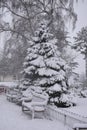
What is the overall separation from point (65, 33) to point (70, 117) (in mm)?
14423

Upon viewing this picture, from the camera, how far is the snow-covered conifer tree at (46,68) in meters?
15.7

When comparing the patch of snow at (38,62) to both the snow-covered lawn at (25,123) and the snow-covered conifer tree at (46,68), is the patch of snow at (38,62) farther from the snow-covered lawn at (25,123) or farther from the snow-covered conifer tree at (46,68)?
the snow-covered lawn at (25,123)

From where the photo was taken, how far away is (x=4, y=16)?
77.4 ft

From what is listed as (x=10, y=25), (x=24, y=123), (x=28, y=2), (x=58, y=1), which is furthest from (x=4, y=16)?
(x=24, y=123)

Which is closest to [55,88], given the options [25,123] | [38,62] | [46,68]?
[46,68]

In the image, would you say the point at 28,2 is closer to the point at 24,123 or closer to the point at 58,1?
the point at 58,1

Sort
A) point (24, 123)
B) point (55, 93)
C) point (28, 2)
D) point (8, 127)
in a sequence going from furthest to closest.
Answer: point (28, 2), point (55, 93), point (24, 123), point (8, 127)

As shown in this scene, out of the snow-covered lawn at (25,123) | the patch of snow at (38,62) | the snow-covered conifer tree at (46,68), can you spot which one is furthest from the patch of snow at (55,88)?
the snow-covered lawn at (25,123)

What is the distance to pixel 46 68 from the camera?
52.6 ft

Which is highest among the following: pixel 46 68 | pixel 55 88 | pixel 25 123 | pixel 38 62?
pixel 38 62

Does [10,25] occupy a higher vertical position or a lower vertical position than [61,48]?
higher

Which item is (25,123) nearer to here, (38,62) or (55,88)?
(55,88)

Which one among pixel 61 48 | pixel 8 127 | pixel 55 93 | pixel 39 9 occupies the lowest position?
pixel 8 127

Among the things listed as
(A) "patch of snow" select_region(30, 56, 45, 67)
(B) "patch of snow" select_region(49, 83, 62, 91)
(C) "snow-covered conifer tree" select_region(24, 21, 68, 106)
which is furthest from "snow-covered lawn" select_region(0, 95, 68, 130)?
(A) "patch of snow" select_region(30, 56, 45, 67)
